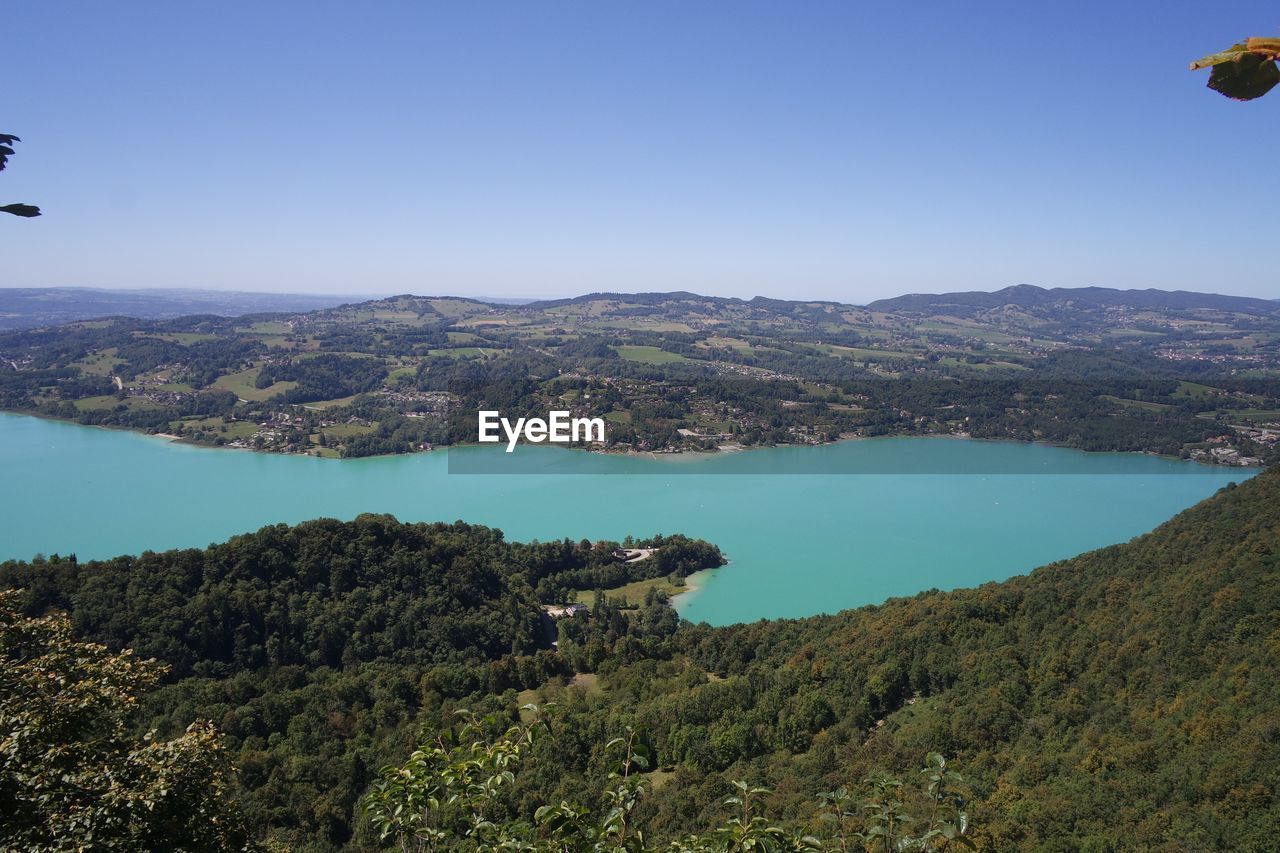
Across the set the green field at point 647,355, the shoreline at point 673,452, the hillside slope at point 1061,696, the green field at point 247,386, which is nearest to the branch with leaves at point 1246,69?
the hillside slope at point 1061,696

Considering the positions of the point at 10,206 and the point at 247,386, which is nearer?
the point at 10,206

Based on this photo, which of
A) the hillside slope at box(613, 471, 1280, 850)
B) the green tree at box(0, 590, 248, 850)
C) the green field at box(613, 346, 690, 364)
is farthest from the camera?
the green field at box(613, 346, 690, 364)

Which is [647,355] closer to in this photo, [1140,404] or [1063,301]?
[1140,404]

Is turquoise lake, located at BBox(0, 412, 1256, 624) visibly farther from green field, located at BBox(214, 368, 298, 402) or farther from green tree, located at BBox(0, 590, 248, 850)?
green tree, located at BBox(0, 590, 248, 850)

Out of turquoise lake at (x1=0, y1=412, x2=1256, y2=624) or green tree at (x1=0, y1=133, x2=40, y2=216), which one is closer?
green tree at (x1=0, y1=133, x2=40, y2=216)

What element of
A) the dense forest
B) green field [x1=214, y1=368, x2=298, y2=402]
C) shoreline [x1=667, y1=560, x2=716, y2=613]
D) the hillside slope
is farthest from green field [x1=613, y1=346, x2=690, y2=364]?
the hillside slope

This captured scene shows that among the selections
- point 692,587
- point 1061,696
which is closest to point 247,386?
point 692,587

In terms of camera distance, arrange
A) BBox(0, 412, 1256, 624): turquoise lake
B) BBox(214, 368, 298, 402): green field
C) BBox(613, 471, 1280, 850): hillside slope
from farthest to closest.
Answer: BBox(214, 368, 298, 402): green field → BBox(0, 412, 1256, 624): turquoise lake → BBox(613, 471, 1280, 850): hillside slope
